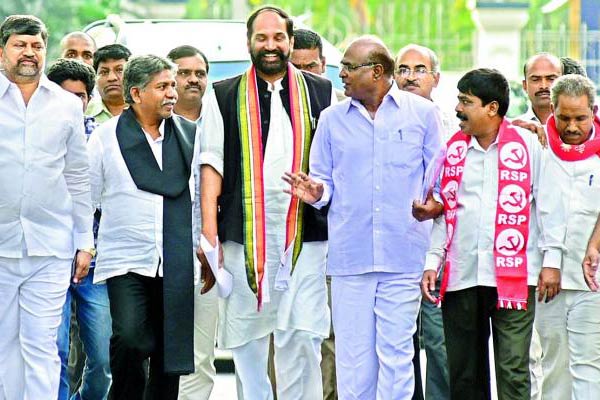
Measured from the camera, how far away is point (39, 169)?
901cm

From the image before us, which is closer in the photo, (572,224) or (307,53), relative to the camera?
(572,224)

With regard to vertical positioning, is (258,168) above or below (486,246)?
above

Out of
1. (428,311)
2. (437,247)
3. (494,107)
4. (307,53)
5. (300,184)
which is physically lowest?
(428,311)

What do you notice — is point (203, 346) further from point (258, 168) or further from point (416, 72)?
point (416, 72)

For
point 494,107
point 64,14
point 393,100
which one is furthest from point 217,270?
point 64,14

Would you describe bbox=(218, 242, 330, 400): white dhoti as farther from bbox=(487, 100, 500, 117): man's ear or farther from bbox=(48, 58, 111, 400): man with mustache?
bbox=(487, 100, 500, 117): man's ear

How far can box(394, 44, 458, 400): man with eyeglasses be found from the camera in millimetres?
10133

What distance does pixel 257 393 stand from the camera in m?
9.29

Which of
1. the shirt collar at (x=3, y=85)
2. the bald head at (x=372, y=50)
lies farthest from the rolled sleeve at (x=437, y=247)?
the shirt collar at (x=3, y=85)

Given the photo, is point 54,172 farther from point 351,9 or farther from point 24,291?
point 351,9

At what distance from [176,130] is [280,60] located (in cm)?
68

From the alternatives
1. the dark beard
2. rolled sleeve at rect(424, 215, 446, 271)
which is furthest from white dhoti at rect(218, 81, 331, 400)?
rolled sleeve at rect(424, 215, 446, 271)

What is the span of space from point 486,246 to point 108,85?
2.93m

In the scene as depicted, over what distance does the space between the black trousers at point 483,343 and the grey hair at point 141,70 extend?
1952mm
